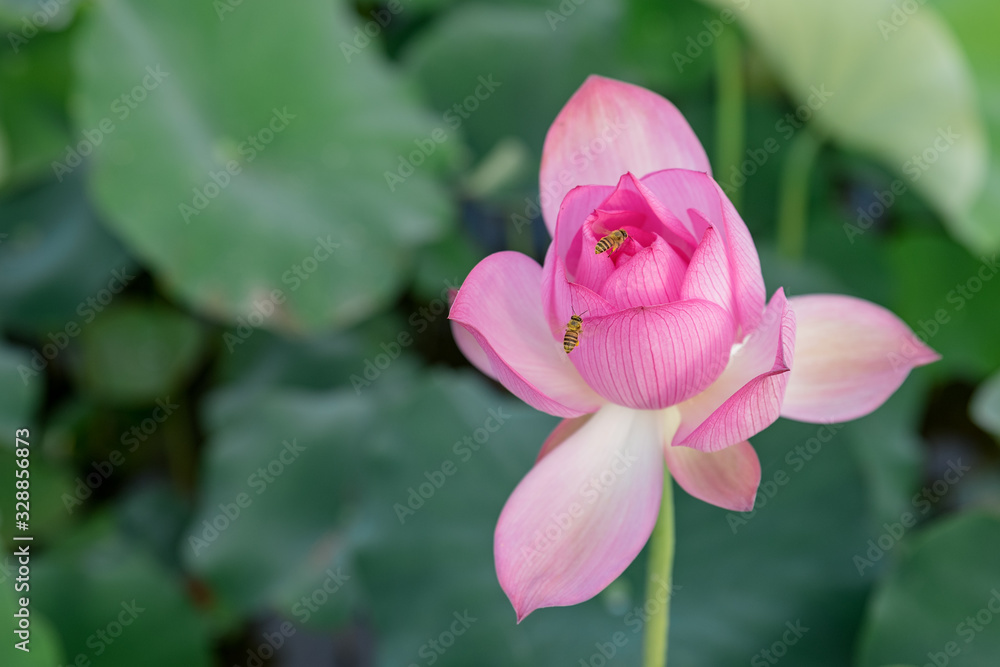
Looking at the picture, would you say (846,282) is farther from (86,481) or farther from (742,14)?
(86,481)

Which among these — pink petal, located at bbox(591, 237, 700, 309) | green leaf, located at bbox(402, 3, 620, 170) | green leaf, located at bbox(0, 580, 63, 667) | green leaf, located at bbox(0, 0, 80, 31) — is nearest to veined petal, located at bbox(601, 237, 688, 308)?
pink petal, located at bbox(591, 237, 700, 309)

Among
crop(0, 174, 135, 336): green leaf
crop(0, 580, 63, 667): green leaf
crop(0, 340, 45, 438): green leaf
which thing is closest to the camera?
crop(0, 580, 63, 667): green leaf

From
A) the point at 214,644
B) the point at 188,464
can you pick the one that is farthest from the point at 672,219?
the point at 188,464

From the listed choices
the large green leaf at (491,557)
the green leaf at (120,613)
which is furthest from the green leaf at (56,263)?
the large green leaf at (491,557)

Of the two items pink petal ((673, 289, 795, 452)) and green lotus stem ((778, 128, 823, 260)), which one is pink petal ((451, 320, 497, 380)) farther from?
green lotus stem ((778, 128, 823, 260))

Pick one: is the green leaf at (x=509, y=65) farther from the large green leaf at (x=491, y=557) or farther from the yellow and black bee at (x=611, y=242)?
the yellow and black bee at (x=611, y=242)

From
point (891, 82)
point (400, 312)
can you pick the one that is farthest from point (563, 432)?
point (400, 312)
